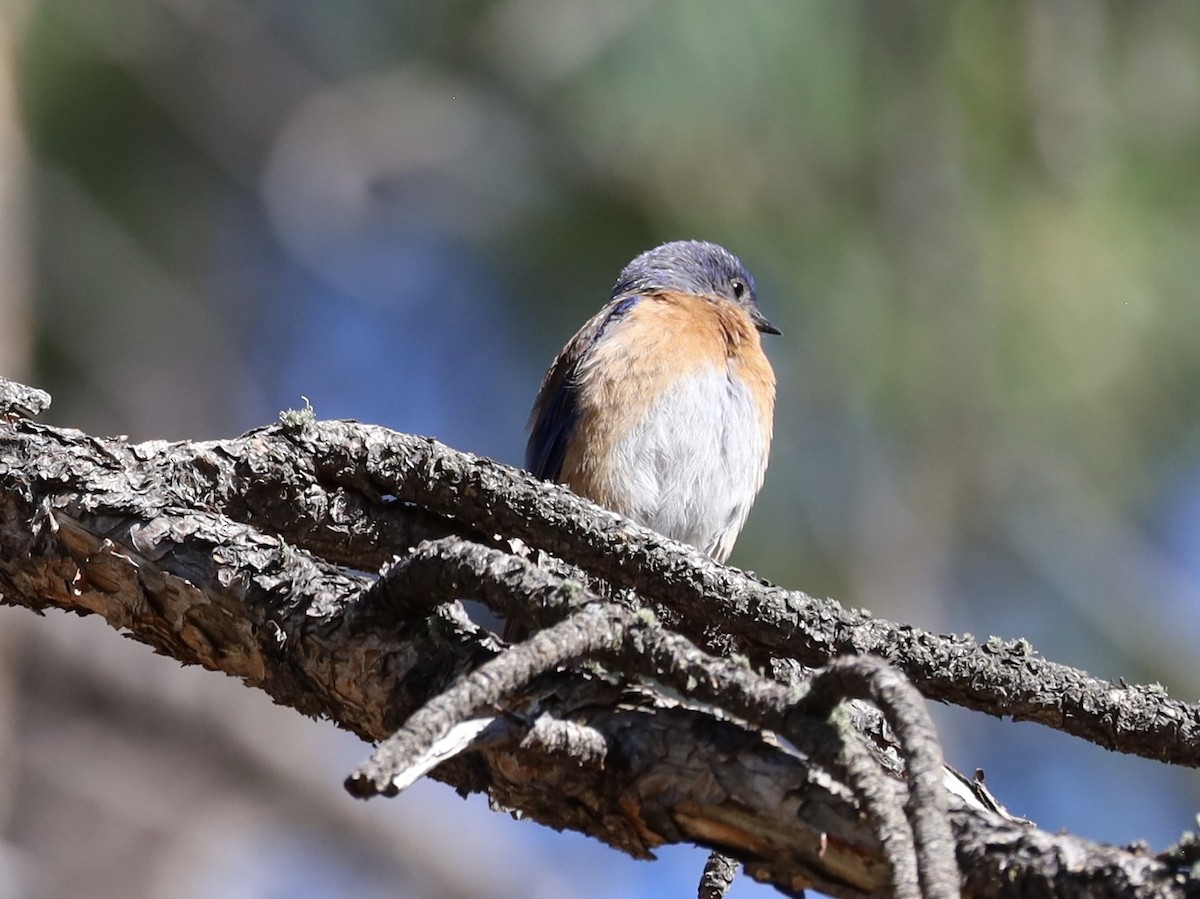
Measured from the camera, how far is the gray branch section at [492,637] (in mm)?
1642

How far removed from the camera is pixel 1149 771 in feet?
28.7

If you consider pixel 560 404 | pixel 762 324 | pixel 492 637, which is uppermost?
pixel 762 324

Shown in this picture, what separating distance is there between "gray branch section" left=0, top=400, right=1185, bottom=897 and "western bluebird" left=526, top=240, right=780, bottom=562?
1.94m

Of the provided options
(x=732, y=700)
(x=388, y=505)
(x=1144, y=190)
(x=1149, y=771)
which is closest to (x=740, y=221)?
(x=1144, y=190)

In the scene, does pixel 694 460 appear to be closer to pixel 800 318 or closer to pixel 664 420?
pixel 664 420

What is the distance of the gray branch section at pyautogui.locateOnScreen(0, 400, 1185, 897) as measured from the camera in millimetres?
1642

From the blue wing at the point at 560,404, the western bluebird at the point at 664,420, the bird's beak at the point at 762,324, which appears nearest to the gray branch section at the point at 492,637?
the western bluebird at the point at 664,420

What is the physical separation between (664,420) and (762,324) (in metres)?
1.15

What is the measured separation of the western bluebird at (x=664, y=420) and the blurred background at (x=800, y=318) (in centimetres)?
249

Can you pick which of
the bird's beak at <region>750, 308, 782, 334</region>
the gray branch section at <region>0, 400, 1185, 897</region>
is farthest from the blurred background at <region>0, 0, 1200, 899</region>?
the gray branch section at <region>0, 400, 1185, 897</region>

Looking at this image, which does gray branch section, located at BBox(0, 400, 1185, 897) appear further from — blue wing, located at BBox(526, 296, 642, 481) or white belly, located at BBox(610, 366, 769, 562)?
blue wing, located at BBox(526, 296, 642, 481)

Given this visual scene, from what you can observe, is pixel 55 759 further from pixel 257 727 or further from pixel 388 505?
pixel 388 505

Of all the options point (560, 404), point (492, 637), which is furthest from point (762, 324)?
point (492, 637)

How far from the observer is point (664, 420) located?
176 inches
